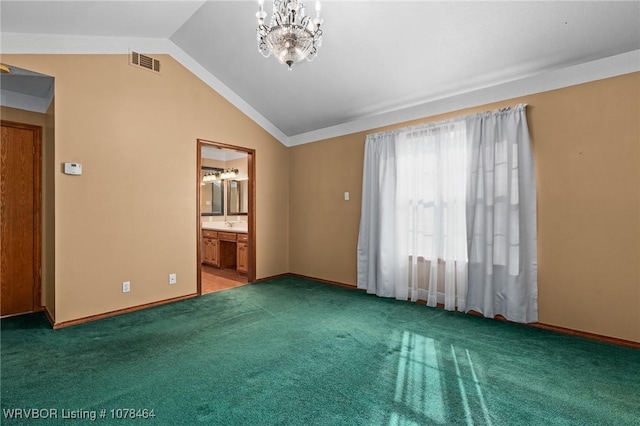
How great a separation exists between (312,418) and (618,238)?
124 inches

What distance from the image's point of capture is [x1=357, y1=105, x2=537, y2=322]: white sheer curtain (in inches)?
132

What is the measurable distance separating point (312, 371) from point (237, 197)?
5547 millimetres

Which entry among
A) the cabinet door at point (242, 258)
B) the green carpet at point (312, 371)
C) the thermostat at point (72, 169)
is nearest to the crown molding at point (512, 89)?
the green carpet at point (312, 371)

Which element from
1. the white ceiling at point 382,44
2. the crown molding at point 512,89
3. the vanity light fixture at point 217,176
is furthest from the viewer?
Result: the vanity light fixture at point 217,176

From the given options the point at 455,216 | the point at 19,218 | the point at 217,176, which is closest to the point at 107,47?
the point at 19,218

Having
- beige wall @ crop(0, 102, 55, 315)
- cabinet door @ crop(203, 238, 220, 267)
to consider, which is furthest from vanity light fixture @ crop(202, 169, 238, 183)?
beige wall @ crop(0, 102, 55, 315)

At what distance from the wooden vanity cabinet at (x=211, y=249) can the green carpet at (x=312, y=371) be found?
2985 mm

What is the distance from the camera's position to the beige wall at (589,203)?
2828 millimetres

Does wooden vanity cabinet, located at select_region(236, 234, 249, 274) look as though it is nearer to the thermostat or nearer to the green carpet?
the green carpet

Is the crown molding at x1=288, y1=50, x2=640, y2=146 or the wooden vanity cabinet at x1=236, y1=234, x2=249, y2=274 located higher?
the crown molding at x1=288, y1=50, x2=640, y2=146

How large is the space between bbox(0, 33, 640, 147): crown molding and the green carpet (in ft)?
8.32

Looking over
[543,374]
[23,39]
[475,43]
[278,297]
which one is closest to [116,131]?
[23,39]

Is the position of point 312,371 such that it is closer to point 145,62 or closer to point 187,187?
point 187,187

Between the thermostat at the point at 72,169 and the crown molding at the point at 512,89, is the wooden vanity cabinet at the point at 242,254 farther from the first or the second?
the thermostat at the point at 72,169
